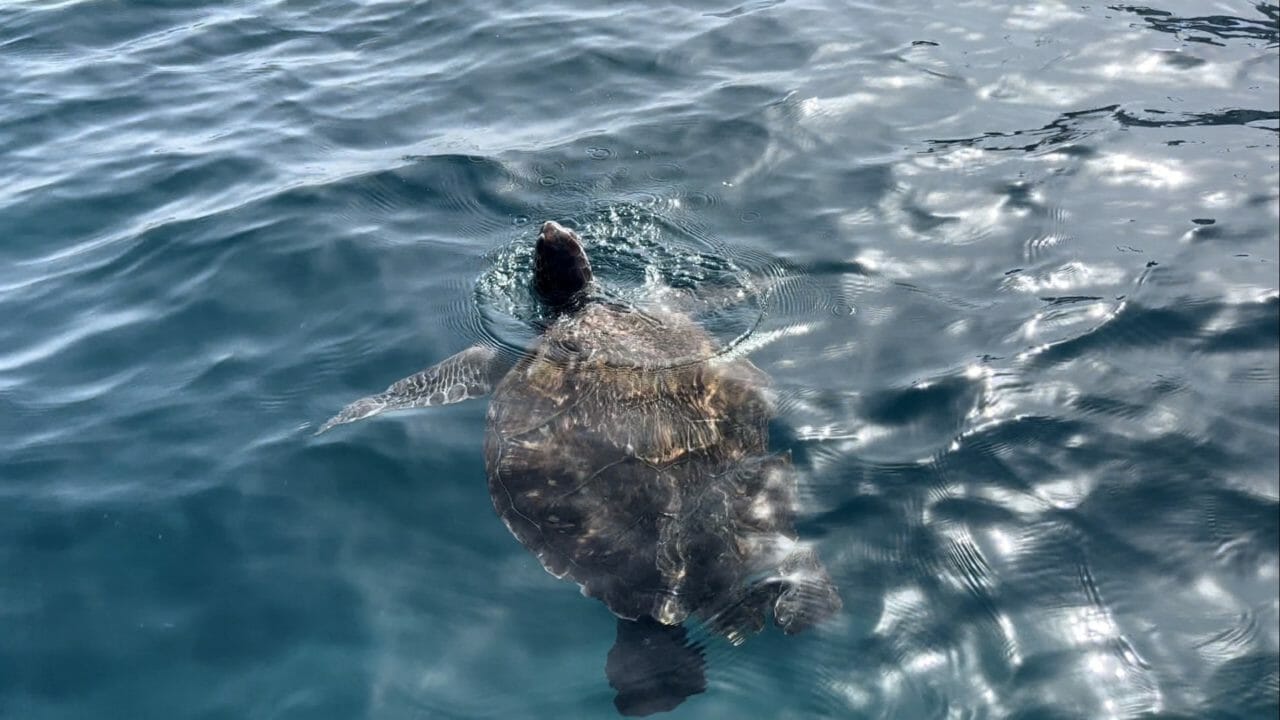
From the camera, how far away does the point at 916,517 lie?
600 cm

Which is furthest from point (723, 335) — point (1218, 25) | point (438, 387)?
point (1218, 25)

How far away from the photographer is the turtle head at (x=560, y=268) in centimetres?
793

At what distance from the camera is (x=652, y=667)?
215 inches

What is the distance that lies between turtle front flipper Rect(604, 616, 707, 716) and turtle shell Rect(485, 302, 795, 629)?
125mm

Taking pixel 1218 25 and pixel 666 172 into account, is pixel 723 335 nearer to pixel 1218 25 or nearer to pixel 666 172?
pixel 666 172

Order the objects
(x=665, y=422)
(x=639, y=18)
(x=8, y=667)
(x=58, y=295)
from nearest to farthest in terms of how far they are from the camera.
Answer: (x=8, y=667) < (x=665, y=422) < (x=58, y=295) < (x=639, y=18)

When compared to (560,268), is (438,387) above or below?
below

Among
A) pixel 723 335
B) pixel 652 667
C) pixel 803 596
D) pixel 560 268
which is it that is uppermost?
pixel 560 268

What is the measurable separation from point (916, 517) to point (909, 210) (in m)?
3.87

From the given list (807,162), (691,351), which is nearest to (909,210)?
(807,162)

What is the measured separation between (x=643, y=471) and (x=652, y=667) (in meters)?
1.27

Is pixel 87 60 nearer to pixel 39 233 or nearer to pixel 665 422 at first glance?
pixel 39 233

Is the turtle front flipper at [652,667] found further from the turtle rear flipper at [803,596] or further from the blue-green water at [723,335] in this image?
the turtle rear flipper at [803,596]

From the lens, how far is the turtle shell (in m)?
5.76
